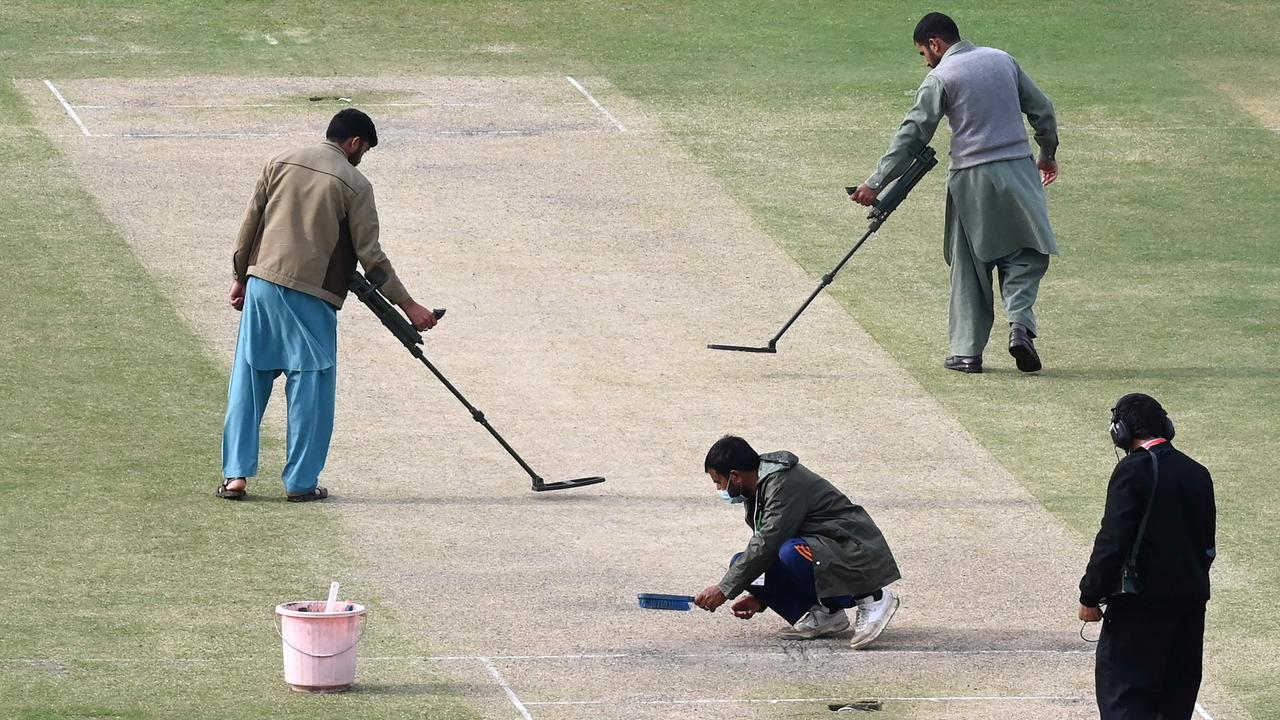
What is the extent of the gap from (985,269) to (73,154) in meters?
7.10

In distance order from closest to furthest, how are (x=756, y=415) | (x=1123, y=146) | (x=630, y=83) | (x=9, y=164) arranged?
1. (x=756, y=415)
2. (x=9, y=164)
3. (x=1123, y=146)
4. (x=630, y=83)

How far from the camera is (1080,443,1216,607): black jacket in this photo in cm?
745

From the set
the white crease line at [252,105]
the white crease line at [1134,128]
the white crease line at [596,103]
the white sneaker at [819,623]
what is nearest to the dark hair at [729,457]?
the white sneaker at [819,623]

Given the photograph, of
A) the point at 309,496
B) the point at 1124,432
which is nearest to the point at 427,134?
the point at 309,496

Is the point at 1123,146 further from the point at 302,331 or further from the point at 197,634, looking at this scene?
the point at 197,634

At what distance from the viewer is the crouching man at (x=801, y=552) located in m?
8.76

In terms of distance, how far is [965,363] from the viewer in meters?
13.1

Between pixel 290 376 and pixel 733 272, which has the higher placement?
pixel 290 376

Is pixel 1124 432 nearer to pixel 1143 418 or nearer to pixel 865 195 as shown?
pixel 1143 418

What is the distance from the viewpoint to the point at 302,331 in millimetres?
10445

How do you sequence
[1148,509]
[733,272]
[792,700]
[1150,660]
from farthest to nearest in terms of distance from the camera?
[733,272] → [792,700] → [1150,660] → [1148,509]

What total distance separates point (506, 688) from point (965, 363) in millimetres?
5366

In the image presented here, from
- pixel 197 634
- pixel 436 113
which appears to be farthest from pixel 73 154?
pixel 197 634

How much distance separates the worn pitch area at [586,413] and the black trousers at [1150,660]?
2.08 ft
